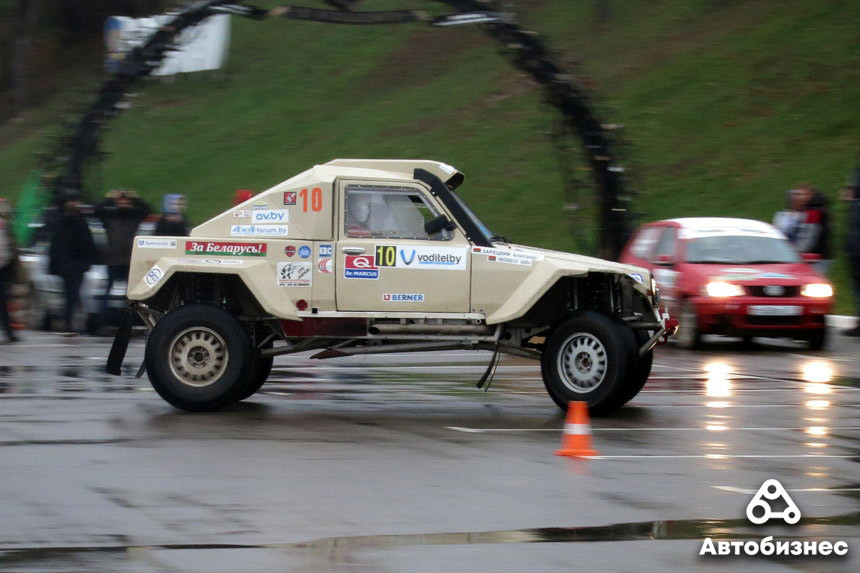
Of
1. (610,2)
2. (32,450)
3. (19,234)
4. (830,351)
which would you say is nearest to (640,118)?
(610,2)

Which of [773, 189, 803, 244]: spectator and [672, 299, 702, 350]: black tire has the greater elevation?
[773, 189, 803, 244]: spectator

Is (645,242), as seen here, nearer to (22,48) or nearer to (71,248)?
(71,248)

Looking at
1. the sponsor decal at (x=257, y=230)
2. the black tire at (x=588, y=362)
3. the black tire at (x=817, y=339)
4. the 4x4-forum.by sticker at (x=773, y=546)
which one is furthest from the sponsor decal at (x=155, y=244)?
the black tire at (x=817, y=339)

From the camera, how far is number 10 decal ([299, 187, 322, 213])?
12.8m

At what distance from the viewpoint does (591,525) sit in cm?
789

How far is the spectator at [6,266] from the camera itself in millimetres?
20500

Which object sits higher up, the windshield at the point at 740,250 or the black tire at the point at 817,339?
the windshield at the point at 740,250

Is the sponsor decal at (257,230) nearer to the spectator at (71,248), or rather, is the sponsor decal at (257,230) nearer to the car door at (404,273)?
the car door at (404,273)

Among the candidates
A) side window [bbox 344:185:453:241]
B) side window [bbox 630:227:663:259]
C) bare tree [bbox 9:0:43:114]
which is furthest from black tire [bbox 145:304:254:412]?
bare tree [bbox 9:0:43:114]

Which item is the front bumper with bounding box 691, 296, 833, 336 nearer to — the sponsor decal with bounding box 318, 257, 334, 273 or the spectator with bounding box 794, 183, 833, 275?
the spectator with bounding box 794, 183, 833, 275

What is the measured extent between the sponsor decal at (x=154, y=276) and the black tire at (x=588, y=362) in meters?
3.28

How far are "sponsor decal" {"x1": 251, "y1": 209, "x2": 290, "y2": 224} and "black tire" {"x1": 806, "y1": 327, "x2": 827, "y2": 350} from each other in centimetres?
888

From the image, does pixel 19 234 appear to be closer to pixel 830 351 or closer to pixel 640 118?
pixel 640 118

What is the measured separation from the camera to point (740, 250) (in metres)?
20.2
